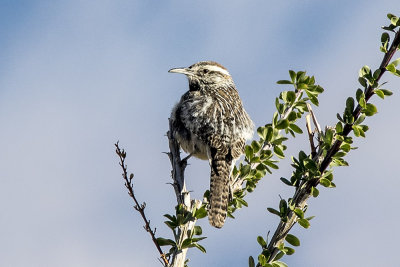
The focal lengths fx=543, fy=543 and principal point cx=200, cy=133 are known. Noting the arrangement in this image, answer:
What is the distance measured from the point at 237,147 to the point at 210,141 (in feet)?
0.90

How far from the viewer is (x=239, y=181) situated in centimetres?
344

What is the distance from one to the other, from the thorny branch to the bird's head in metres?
4.36

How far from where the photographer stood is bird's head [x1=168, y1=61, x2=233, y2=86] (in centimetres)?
692

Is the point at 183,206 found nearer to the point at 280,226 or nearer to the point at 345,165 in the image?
the point at 280,226

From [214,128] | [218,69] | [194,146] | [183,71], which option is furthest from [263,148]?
[218,69]

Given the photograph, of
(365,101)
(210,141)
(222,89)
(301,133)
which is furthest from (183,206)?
(222,89)

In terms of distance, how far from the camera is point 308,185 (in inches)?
103

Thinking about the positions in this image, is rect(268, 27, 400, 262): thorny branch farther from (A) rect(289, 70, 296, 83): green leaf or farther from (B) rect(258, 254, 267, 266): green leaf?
(A) rect(289, 70, 296, 83): green leaf

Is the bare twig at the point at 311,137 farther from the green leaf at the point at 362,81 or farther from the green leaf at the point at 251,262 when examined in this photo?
the green leaf at the point at 251,262

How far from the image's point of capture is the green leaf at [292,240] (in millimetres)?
2500

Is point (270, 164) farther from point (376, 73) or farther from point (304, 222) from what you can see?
point (376, 73)

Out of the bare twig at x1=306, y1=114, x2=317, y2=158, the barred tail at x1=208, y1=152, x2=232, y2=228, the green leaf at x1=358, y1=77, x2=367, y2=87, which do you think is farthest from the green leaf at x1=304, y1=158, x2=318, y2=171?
the barred tail at x1=208, y1=152, x2=232, y2=228

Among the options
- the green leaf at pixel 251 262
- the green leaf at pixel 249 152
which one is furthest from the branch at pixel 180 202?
the green leaf at pixel 249 152

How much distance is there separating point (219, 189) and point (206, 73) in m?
3.09
